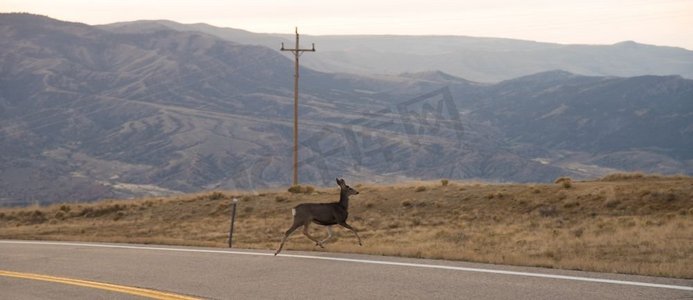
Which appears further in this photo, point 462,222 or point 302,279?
point 462,222

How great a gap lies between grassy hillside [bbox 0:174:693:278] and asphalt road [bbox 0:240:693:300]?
3.38 feet

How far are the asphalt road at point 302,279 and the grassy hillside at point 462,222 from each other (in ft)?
3.38

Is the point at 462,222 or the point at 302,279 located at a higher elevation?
the point at 302,279

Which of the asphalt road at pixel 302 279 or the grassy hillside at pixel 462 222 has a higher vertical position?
the asphalt road at pixel 302 279

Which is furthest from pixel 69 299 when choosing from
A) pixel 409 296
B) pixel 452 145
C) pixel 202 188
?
pixel 452 145

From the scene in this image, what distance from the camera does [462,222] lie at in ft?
→ 91.0

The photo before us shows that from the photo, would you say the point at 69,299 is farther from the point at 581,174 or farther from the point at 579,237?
the point at 581,174

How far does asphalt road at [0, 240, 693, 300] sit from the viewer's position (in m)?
9.53

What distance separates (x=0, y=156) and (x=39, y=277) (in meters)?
164

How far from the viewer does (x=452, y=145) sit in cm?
18600

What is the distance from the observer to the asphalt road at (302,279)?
9.53 metres

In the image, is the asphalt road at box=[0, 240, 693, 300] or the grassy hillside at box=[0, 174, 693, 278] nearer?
the asphalt road at box=[0, 240, 693, 300]

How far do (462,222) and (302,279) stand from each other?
17.3 meters

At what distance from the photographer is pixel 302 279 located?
1109 cm
